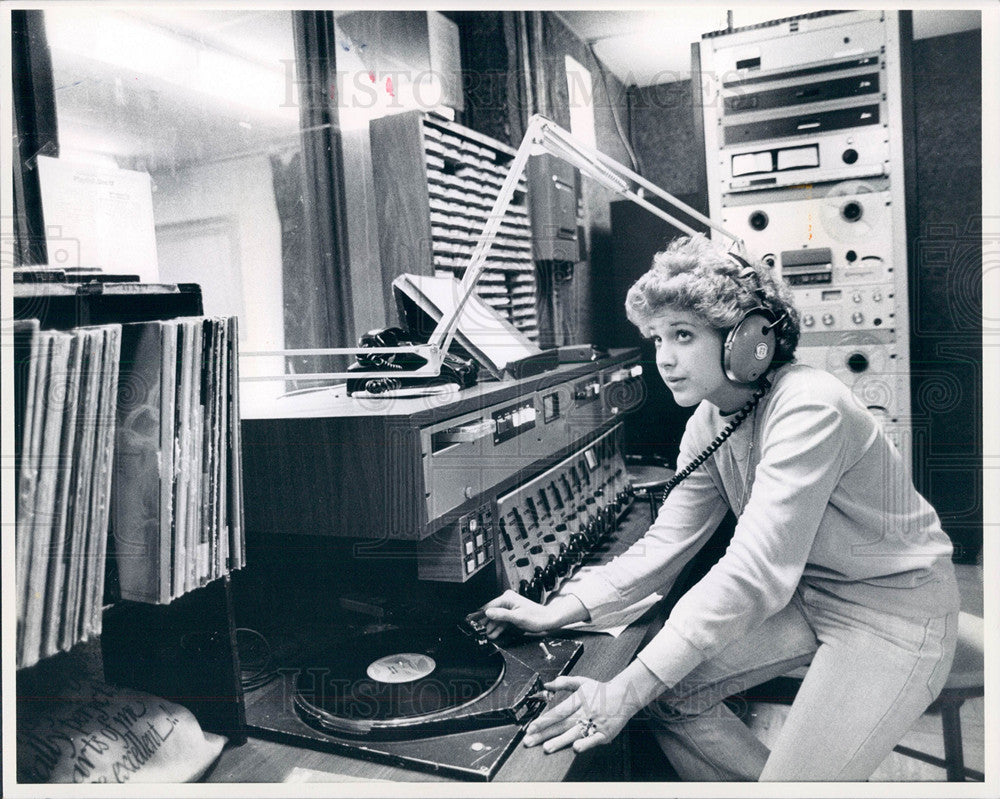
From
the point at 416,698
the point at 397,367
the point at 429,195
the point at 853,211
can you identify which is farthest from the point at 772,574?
the point at 853,211

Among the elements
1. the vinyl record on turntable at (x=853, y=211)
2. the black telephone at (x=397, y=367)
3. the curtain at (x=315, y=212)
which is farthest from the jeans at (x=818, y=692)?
the vinyl record on turntable at (x=853, y=211)

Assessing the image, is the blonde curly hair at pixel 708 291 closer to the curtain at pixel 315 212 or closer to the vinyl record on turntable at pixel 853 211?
the curtain at pixel 315 212

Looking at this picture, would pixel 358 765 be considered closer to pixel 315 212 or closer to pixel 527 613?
pixel 527 613

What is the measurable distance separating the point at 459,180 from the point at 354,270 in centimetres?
38

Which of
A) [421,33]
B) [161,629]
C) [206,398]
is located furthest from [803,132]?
[161,629]

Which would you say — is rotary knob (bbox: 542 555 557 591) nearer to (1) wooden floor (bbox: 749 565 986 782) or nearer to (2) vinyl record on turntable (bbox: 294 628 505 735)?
(2) vinyl record on turntable (bbox: 294 628 505 735)

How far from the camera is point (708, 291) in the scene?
3.81 feet

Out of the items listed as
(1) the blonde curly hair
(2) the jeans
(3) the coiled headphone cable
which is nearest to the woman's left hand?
(2) the jeans

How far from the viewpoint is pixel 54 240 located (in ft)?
3.53

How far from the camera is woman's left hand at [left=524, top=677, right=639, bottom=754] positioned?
35.9 inches

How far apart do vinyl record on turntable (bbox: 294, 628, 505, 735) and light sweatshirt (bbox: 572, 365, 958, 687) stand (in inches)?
9.1

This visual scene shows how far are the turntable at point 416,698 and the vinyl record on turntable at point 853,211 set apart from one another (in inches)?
62.3

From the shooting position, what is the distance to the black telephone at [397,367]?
4.00 ft

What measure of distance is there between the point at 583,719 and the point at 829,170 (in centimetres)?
181
